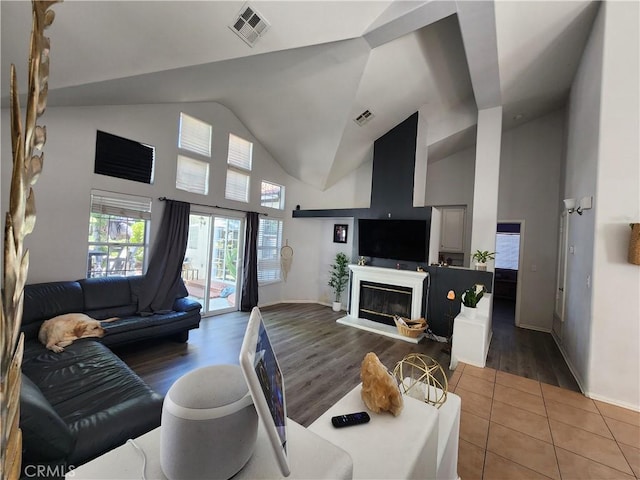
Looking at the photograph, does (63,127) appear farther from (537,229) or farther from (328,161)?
(537,229)

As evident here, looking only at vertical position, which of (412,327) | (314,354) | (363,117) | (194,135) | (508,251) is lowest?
(314,354)

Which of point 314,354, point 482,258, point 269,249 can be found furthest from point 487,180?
point 269,249

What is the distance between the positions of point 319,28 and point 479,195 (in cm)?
329

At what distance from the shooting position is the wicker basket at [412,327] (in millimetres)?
4199

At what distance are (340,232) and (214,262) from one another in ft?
9.18

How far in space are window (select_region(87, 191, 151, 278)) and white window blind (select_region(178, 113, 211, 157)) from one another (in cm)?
114

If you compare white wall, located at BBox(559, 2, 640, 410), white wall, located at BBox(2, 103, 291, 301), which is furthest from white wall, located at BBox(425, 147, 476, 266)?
white wall, located at BBox(2, 103, 291, 301)

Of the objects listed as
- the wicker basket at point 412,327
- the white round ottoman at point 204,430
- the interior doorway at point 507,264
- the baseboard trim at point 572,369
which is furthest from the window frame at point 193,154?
the interior doorway at point 507,264

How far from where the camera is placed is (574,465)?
182 centimetres

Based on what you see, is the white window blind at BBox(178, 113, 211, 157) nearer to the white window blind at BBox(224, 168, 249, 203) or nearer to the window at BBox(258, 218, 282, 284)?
the white window blind at BBox(224, 168, 249, 203)

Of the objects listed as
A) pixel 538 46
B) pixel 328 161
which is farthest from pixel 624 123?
pixel 328 161

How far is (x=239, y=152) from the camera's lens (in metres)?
5.31

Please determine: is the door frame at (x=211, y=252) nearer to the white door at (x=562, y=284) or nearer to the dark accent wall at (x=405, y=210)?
the dark accent wall at (x=405, y=210)

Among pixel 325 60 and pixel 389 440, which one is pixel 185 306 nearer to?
pixel 389 440
